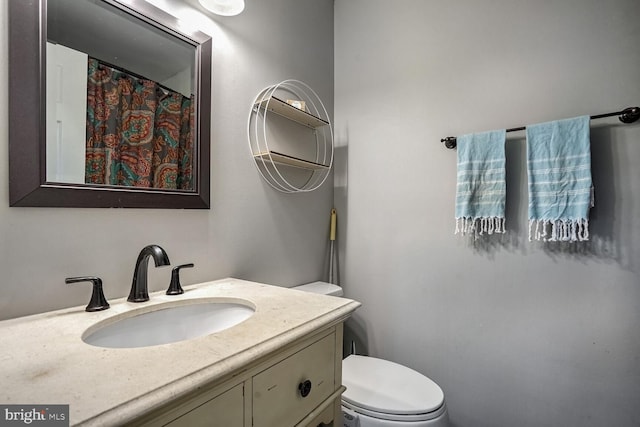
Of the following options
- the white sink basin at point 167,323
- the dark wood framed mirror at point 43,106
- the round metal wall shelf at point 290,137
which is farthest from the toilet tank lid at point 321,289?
the dark wood framed mirror at point 43,106

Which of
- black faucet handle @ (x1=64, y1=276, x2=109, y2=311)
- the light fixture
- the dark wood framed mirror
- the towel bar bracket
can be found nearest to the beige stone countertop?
black faucet handle @ (x1=64, y1=276, x2=109, y2=311)

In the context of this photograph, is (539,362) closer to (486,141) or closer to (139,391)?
(486,141)

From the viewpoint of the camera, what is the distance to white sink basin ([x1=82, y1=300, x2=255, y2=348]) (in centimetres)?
75

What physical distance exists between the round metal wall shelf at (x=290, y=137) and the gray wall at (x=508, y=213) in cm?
18

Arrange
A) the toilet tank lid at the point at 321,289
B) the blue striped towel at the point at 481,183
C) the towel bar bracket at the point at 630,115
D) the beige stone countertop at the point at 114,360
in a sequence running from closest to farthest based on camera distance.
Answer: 1. the beige stone countertop at the point at 114,360
2. the towel bar bracket at the point at 630,115
3. the blue striped towel at the point at 481,183
4. the toilet tank lid at the point at 321,289

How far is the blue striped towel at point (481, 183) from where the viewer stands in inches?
50.1

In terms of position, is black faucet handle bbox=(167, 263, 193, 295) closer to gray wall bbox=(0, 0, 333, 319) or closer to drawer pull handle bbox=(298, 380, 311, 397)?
gray wall bbox=(0, 0, 333, 319)

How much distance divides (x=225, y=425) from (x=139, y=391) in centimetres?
19

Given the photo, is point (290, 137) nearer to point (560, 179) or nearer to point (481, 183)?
point (481, 183)

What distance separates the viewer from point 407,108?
1.58 meters

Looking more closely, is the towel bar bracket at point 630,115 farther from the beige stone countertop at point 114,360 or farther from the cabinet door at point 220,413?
the cabinet door at point 220,413

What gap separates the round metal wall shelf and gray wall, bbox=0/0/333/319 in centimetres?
5

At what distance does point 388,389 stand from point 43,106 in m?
1.45

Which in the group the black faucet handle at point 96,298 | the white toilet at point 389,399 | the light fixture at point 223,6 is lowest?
the white toilet at point 389,399
